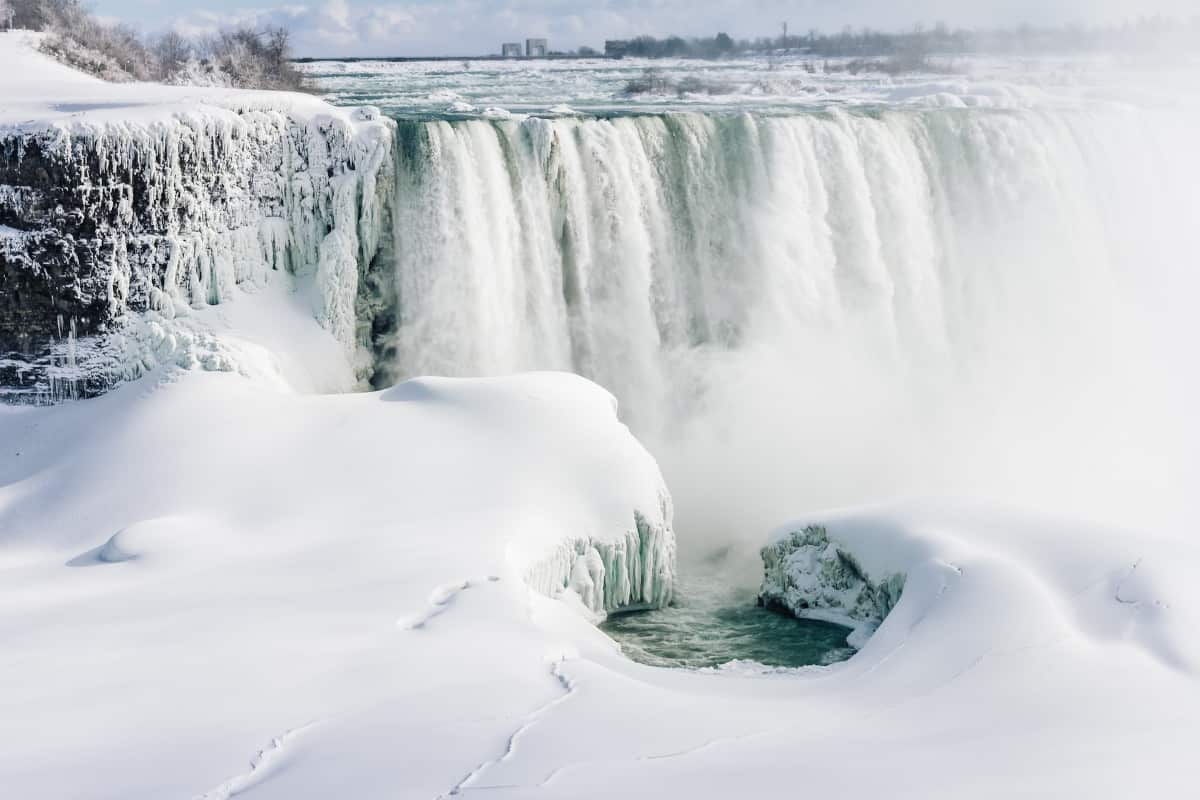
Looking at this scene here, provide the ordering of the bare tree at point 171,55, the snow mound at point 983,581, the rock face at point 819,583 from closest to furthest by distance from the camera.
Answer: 1. the snow mound at point 983,581
2. the rock face at point 819,583
3. the bare tree at point 171,55

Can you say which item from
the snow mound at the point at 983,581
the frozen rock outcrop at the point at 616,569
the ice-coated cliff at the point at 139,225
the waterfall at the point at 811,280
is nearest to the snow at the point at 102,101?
the ice-coated cliff at the point at 139,225

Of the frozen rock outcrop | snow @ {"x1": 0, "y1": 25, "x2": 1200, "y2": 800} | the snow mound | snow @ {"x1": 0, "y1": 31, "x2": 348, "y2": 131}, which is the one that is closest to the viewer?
snow @ {"x1": 0, "y1": 25, "x2": 1200, "y2": 800}

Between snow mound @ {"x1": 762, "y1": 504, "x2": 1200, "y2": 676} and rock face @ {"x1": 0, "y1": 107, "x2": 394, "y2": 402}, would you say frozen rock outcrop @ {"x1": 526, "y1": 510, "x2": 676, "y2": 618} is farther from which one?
rock face @ {"x1": 0, "y1": 107, "x2": 394, "y2": 402}

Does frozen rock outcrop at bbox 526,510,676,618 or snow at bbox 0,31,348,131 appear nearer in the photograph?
frozen rock outcrop at bbox 526,510,676,618

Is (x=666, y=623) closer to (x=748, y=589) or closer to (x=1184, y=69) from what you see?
(x=748, y=589)

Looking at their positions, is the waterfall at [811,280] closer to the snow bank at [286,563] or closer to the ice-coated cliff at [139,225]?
the ice-coated cliff at [139,225]

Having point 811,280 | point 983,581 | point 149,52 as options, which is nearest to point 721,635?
point 983,581

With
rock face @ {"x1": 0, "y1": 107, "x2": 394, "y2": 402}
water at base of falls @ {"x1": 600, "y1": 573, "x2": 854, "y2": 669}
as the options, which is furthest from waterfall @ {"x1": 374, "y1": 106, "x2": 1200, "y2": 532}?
water at base of falls @ {"x1": 600, "y1": 573, "x2": 854, "y2": 669}

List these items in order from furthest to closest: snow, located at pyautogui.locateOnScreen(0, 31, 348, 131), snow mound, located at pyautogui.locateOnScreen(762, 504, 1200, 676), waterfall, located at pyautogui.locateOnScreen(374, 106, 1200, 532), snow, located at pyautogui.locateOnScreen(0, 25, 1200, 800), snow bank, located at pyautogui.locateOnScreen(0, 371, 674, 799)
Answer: waterfall, located at pyautogui.locateOnScreen(374, 106, 1200, 532), snow, located at pyautogui.locateOnScreen(0, 31, 348, 131), snow mound, located at pyautogui.locateOnScreen(762, 504, 1200, 676), snow bank, located at pyautogui.locateOnScreen(0, 371, 674, 799), snow, located at pyautogui.locateOnScreen(0, 25, 1200, 800)
